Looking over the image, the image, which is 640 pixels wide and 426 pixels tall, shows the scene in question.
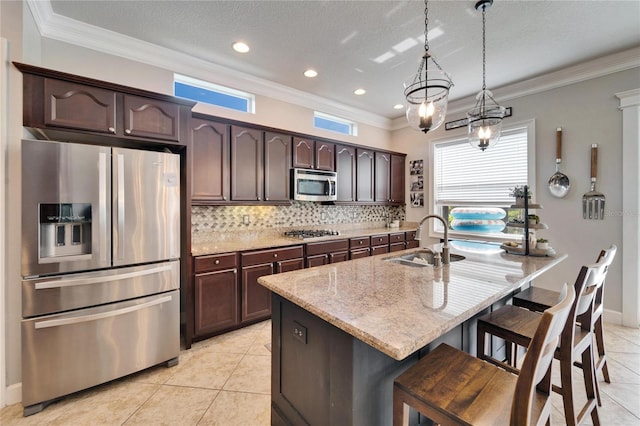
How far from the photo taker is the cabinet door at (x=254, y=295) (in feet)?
9.68

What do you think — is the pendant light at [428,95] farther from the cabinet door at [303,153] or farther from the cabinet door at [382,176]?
the cabinet door at [382,176]

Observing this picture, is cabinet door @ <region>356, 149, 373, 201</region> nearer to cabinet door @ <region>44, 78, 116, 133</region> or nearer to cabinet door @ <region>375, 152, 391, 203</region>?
cabinet door @ <region>375, 152, 391, 203</region>

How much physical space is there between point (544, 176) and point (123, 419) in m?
4.84

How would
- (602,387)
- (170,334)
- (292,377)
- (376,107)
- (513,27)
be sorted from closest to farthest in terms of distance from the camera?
(292,377) < (602,387) < (170,334) < (513,27) < (376,107)

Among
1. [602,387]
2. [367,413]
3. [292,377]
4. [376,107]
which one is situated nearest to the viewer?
[367,413]

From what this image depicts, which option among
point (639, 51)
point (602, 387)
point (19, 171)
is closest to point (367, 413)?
point (602, 387)

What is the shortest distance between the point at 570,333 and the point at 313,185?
3024mm

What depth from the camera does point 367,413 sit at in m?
1.15

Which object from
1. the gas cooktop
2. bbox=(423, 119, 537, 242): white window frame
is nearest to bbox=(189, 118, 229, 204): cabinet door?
the gas cooktop

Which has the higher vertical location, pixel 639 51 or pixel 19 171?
pixel 639 51

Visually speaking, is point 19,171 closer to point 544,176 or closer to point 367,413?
point 367,413

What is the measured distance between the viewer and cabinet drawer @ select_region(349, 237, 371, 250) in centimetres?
395

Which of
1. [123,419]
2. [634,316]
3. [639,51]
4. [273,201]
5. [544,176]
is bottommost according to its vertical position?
[123,419]

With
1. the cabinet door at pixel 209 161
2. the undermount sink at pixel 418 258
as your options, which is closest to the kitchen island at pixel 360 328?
the undermount sink at pixel 418 258
